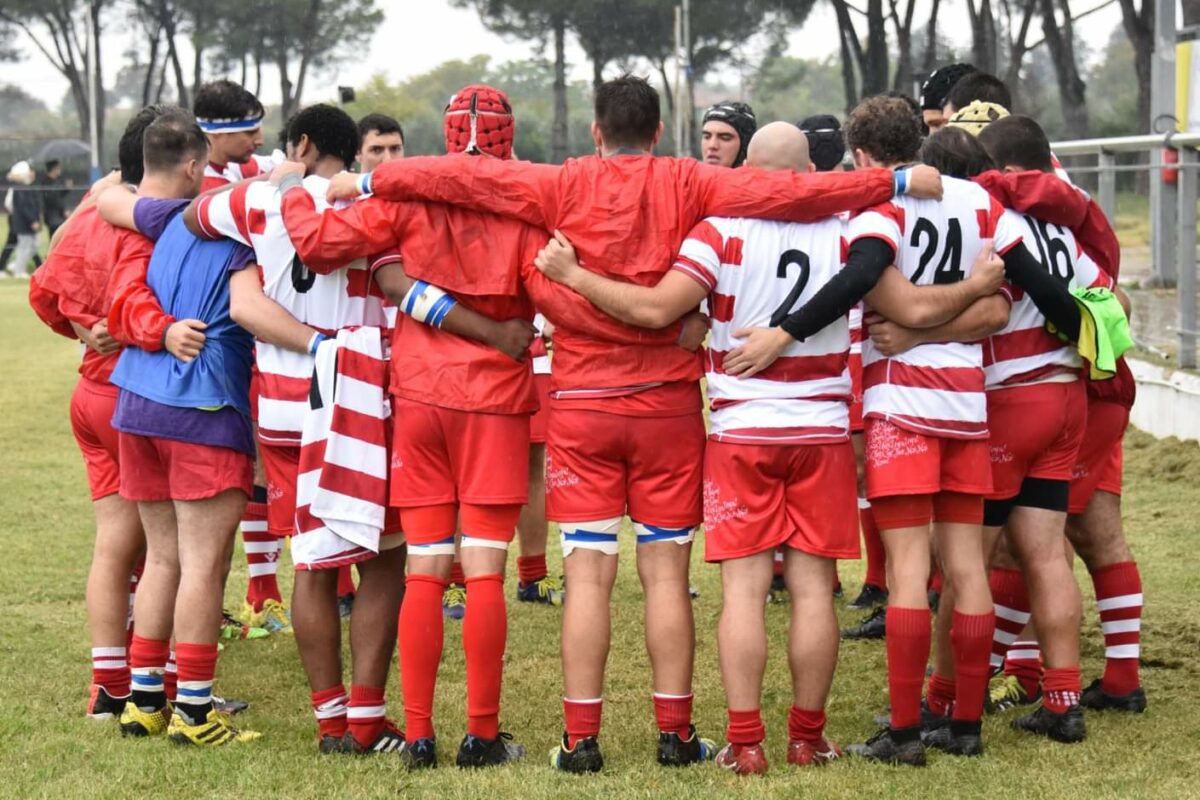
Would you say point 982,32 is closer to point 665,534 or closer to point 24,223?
point 24,223

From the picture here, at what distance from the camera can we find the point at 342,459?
184 inches

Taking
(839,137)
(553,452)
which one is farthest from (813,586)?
(839,137)

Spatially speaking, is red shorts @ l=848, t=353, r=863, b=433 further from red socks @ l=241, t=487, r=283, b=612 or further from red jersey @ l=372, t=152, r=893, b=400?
red socks @ l=241, t=487, r=283, b=612

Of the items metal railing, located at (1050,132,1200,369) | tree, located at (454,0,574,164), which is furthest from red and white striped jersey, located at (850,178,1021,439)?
tree, located at (454,0,574,164)

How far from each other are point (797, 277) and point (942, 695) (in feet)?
5.12

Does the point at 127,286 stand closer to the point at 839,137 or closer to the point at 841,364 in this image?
the point at 841,364

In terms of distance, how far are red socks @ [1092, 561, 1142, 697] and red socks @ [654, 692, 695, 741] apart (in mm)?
1631

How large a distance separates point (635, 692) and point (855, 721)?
0.84 m

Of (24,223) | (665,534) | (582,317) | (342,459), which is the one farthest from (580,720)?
(24,223)

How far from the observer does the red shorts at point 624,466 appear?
456cm

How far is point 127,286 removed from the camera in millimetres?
5059

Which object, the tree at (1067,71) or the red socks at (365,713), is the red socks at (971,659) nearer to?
the red socks at (365,713)

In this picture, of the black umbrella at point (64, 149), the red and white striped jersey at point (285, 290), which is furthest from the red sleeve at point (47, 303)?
the black umbrella at point (64, 149)

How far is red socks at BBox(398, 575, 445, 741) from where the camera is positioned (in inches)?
181
